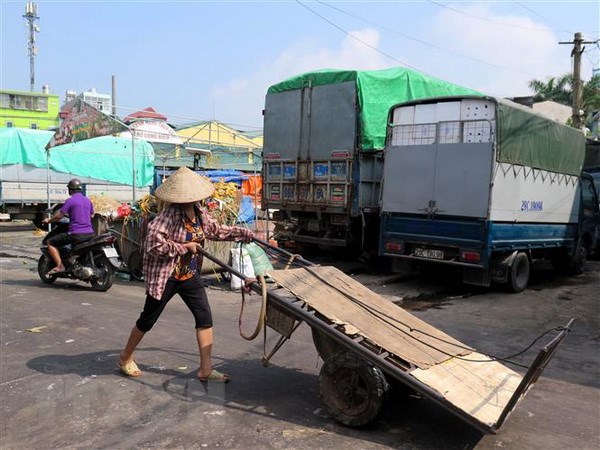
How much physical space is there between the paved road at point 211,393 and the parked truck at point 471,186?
1558 millimetres

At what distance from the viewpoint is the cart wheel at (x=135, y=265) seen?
9133 millimetres

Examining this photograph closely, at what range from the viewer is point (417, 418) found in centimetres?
375

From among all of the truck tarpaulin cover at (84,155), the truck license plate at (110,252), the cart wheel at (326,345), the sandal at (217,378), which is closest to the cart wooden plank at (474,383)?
the cart wheel at (326,345)

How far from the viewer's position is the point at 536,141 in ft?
30.4

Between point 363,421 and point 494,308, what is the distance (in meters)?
5.29

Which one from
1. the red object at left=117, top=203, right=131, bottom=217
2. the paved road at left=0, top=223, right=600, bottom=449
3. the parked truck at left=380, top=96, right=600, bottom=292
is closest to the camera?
the paved road at left=0, top=223, right=600, bottom=449

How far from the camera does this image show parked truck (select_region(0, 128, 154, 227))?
1627 centimetres

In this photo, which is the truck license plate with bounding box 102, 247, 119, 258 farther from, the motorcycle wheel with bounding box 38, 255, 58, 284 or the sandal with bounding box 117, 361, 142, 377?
the sandal with bounding box 117, 361, 142, 377

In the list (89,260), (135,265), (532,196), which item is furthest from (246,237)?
(532,196)

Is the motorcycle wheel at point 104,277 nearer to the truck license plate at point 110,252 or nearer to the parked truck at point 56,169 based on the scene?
the truck license plate at point 110,252

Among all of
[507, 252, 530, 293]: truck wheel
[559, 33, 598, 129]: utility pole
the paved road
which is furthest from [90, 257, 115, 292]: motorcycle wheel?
[559, 33, 598, 129]: utility pole

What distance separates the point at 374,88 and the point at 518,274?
4.37 m

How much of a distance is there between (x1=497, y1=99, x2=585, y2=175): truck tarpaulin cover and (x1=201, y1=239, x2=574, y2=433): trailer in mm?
5067

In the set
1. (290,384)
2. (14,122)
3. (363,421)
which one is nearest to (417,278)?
(290,384)
